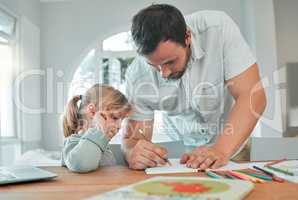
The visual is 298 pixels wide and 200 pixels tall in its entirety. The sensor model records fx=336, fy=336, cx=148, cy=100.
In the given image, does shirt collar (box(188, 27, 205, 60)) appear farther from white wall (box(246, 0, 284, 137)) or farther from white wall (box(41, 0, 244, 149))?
white wall (box(41, 0, 244, 149))

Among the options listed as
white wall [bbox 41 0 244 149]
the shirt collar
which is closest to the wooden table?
the shirt collar

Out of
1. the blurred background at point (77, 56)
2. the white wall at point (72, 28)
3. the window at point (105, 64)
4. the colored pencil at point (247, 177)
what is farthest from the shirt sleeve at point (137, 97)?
the white wall at point (72, 28)

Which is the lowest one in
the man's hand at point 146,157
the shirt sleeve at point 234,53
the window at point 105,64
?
the man's hand at point 146,157

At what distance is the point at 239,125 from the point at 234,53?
257 millimetres

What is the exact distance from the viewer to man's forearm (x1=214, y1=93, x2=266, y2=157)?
85 cm

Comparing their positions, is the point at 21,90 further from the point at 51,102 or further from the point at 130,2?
the point at 130,2

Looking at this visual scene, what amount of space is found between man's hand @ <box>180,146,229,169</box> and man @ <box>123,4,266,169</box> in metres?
0.03

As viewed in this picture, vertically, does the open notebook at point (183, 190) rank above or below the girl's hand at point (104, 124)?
below

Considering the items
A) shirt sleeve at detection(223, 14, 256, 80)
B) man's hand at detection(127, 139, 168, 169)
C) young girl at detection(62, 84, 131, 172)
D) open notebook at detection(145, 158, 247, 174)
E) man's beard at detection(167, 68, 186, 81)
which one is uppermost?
shirt sleeve at detection(223, 14, 256, 80)

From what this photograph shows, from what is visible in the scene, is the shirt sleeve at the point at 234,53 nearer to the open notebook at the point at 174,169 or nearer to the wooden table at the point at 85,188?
the open notebook at the point at 174,169

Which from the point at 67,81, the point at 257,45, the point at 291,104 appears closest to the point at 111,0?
the point at 67,81

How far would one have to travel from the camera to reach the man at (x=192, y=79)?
889 mm

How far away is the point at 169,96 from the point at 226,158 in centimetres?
38

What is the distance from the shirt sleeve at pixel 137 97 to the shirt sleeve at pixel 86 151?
0.35 metres
